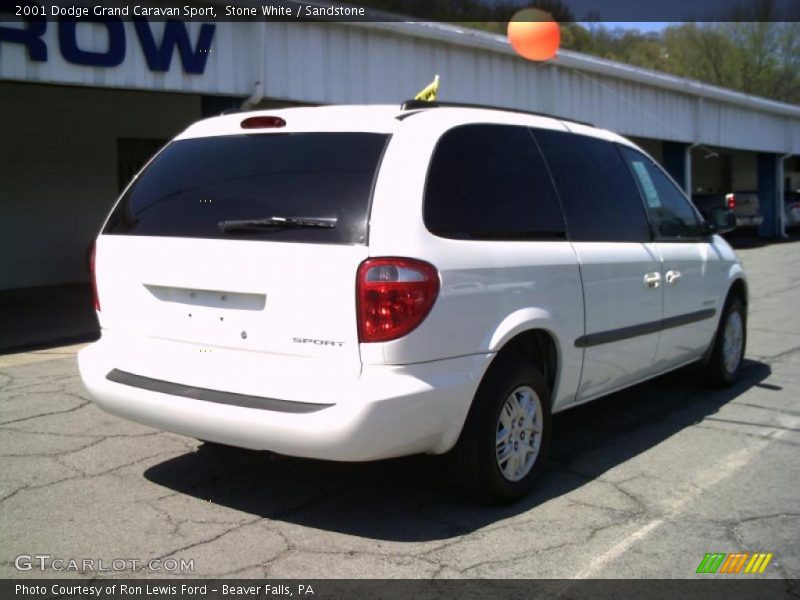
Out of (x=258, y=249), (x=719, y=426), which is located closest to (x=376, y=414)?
(x=258, y=249)

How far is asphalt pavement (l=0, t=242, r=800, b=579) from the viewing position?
3.58 metres

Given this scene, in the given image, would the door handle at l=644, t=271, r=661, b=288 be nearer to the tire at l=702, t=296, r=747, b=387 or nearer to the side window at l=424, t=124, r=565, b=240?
the side window at l=424, t=124, r=565, b=240

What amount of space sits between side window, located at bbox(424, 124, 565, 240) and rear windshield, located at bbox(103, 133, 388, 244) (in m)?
0.36

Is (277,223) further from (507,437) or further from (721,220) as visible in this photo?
(721,220)

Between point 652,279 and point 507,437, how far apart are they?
173cm

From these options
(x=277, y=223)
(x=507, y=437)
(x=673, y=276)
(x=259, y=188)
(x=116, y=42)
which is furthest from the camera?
(x=116, y=42)

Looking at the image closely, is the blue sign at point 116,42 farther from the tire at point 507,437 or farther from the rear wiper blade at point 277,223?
the tire at point 507,437

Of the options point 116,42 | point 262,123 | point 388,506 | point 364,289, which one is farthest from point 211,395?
point 116,42

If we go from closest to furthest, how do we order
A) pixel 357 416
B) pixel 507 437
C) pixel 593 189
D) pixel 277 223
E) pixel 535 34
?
1. pixel 357 416
2. pixel 277 223
3. pixel 507 437
4. pixel 593 189
5. pixel 535 34

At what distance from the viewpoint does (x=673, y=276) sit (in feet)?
18.0

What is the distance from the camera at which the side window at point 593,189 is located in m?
4.73

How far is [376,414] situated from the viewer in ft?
11.3

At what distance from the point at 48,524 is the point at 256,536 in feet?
3.27
